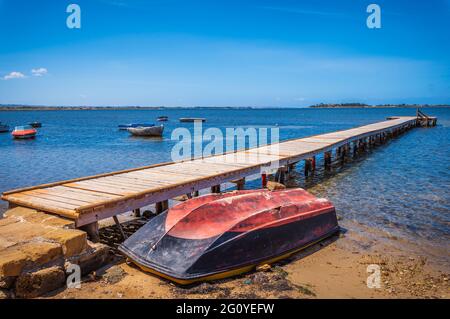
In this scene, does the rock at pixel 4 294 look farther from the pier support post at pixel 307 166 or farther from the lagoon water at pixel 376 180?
the pier support post at pixel 307 166

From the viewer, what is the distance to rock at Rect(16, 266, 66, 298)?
4863mm

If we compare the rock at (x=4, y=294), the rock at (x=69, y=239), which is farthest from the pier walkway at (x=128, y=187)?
the rock at (x=4, y=294)

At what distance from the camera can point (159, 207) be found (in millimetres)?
9562

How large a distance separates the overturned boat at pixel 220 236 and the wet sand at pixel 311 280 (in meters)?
0.20

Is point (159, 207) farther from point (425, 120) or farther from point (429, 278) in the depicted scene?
point (425, 120)

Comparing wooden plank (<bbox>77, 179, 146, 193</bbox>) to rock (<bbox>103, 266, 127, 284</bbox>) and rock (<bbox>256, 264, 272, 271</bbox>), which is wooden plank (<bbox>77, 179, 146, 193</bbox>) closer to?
rock (<bbox>103, 266, 127, 284</bbox>)

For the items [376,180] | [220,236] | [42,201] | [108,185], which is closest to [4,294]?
[42,201]

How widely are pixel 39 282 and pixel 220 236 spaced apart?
278 cm

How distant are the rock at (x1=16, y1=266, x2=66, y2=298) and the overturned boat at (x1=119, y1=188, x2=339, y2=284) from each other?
124cm

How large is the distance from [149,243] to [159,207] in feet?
11.3

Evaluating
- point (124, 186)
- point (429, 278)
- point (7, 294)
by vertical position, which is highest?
point (124, 186)

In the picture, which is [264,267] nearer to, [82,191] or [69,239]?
[69,239]

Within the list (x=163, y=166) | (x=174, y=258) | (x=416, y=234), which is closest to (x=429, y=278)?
Result: (x=416, y=234)

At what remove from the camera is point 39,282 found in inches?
197
